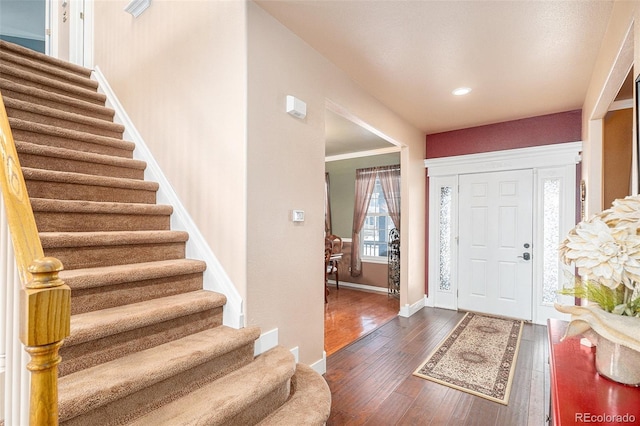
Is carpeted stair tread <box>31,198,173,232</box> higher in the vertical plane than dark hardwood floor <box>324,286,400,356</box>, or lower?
higher

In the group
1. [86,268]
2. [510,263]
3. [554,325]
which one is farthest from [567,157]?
[86,268]

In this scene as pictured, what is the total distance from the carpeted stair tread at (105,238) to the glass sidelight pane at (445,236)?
12.6 ft

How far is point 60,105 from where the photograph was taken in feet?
9.24

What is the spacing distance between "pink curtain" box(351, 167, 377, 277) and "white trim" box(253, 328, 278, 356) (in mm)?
4157

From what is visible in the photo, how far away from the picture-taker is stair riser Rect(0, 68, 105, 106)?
266 centimetres

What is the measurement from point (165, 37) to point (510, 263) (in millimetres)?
4741

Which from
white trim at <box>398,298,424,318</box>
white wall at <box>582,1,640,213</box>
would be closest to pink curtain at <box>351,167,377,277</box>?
white trim at <box>398,298,424,318</box>

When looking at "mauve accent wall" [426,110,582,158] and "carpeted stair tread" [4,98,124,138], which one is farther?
"mauve accent wall" [426,110,582,158]

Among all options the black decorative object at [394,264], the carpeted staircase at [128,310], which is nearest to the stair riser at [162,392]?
the carpeted staircase at [128,310]

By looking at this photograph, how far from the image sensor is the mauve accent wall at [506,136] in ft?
13.0

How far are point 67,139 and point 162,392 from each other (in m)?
2.13

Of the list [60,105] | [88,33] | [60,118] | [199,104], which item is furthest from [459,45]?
[88,33]

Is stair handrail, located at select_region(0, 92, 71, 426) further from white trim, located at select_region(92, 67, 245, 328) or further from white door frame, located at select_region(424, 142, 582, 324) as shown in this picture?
white door frame, located at select_region(424, 142, 582, 324)

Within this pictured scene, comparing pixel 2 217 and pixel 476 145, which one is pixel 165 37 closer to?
pixel 2 217
